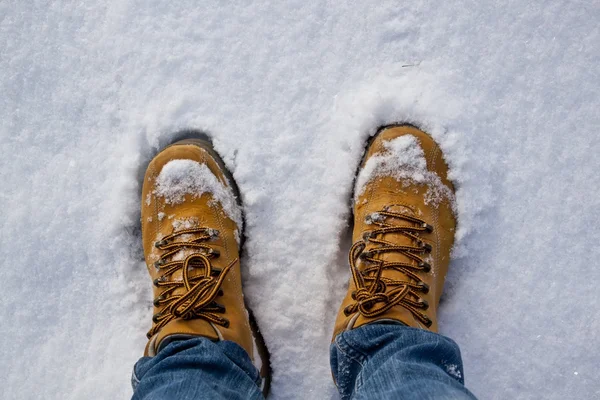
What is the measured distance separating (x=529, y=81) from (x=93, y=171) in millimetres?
1086

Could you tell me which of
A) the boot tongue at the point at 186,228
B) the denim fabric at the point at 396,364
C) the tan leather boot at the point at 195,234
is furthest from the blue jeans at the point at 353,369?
the boot tongue at the point at 186,228

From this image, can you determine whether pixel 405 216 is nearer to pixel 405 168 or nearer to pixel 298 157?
pixel 405 168

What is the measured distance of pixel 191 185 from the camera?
45.3 inches

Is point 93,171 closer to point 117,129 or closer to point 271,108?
point 117,129

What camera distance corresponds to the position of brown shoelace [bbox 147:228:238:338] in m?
1.03

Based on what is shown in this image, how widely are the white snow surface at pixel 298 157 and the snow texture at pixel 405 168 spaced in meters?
0.05

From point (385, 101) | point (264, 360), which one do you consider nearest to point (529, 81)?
point (385, 101)

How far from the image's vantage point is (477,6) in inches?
44.9

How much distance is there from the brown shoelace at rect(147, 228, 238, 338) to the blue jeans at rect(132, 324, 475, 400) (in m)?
0.08

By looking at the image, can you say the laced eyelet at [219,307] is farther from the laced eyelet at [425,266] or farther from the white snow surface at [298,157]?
the laced eyelet at [425,266]

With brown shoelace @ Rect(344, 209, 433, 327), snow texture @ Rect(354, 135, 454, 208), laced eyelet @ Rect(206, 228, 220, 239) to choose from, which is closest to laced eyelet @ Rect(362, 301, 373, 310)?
brown shoelace @ Rect(344, 209, 433, 327)

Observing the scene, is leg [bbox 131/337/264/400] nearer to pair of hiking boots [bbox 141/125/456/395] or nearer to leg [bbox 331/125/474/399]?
pair of hiking boots [bbox 141/125/456/395]

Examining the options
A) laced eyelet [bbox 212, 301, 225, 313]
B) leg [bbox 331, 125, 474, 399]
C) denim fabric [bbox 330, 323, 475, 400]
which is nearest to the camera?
denim fabric [bbox 330, 323, 475, 400]

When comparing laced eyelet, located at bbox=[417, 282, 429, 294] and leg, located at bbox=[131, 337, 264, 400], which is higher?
laced eyelet, located at bbox=[417, 282, 429, 294]
